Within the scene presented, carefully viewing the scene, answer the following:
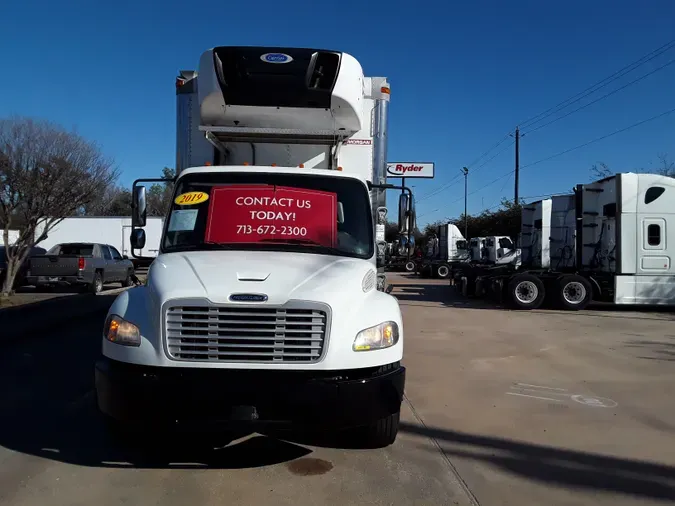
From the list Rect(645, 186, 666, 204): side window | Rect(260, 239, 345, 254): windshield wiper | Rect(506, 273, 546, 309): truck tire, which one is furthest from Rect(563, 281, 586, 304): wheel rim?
Rect(260, 239, 345, 254): windshield wiper

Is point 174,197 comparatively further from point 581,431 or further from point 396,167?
point 396,167

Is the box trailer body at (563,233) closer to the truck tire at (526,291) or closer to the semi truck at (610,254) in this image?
the semi truck at (610,254)

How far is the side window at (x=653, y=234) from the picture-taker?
14703mm

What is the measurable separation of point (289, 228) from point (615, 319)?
445 inches

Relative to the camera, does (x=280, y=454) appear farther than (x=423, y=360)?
No

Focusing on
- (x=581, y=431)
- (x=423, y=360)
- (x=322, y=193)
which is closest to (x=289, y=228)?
(x=322, y=193)

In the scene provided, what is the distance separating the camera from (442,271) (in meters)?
32.5

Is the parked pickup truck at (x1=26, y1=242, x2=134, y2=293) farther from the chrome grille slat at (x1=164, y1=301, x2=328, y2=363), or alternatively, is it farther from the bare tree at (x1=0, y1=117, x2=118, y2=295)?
the chrome grille slat at (x1=164, y1=301, x2=328, y2=363)

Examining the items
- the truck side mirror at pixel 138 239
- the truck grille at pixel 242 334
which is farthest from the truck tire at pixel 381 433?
the truck side mirror at pixel 138 239

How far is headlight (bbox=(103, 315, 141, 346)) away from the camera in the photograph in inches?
156

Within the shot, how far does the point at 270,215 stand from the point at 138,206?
5.96ft

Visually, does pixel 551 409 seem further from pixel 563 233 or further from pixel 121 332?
pixel 563 233

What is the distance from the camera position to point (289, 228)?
516cm

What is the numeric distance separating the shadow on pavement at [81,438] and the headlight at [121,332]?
823 mm
